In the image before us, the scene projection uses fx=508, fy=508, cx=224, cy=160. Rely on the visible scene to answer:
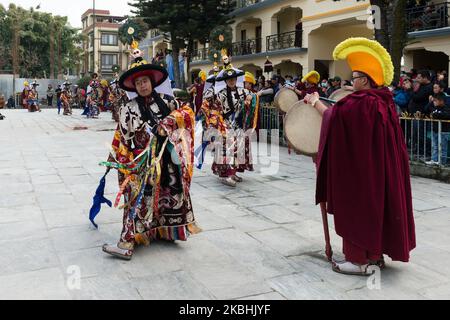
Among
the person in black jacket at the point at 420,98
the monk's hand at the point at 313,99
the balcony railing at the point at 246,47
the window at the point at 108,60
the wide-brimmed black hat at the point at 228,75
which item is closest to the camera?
the monk's hand at the point at 313,99

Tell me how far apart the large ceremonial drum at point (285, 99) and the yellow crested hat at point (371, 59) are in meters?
1.94

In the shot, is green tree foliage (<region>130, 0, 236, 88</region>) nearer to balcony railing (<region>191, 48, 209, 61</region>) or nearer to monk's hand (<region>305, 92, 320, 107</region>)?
balcony railing (<region>191, 48, 209, 61</region>)

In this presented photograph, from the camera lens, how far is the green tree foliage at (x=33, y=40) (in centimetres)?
4410

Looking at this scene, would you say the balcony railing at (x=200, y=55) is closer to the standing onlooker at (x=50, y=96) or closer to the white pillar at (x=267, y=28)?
the white pillar at (x=267, y=28)

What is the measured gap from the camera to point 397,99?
30.9ft

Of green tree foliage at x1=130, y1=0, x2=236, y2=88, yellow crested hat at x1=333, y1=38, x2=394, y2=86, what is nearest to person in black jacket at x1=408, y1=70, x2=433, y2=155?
yellow crested hat at x1=333, y1=38, x2=394, y2=86

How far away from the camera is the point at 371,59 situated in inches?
148

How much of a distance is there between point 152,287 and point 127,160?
1.24m

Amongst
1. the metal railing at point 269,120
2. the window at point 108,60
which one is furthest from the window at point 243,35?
the window at point 108,60

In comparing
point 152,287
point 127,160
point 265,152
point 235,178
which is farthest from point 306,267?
point 265,152

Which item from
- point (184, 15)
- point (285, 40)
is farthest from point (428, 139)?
point (184, 15)

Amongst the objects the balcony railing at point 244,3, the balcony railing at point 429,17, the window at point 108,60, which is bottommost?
the balcony railing at point 429,17

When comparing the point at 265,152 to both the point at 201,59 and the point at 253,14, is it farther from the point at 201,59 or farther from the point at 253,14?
the point at 201,59

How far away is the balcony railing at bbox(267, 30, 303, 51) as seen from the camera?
80.3 feet
